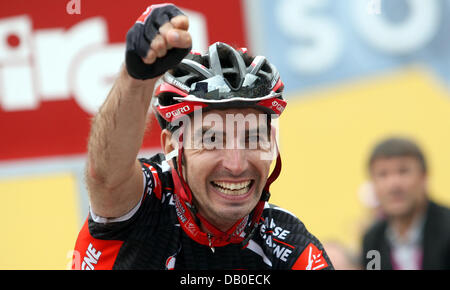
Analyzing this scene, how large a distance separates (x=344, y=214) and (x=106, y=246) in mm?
3575

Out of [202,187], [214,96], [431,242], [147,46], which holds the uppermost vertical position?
[147,46]

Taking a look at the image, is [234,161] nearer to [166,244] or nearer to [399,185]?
[166,244]

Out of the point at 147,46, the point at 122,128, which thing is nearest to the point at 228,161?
the point at 122,128

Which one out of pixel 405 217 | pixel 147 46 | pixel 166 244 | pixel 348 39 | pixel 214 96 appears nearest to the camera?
pixel 147 46

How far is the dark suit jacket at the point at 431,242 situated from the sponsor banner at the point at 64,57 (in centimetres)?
222

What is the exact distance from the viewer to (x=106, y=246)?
273cm

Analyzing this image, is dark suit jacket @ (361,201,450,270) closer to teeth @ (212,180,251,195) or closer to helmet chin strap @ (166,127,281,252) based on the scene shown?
helmet chin strap @ (166,127,281,252)

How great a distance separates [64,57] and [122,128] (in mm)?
4044

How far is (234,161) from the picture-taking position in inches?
105

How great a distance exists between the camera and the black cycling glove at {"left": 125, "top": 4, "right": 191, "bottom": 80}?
214cm

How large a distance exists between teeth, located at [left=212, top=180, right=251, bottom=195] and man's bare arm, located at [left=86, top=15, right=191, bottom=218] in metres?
0.41

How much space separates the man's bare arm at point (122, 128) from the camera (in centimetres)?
213
